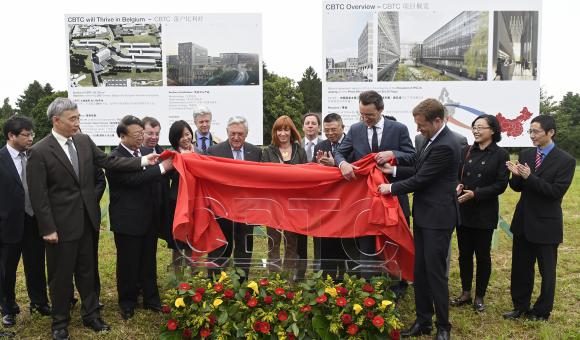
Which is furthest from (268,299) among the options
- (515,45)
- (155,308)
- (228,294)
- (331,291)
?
(515,45)

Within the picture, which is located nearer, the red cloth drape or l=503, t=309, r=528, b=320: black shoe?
the red cloth drape

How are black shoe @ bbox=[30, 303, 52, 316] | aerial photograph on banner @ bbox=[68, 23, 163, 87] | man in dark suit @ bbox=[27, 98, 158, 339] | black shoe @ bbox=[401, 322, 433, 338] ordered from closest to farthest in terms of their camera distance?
man in dark suit @ bbox=[27, 98, 158, 339] → black shoe @ bbox=[401, 322, 433, 338] → black shoe @ bbox=[30, 303, 52, 316] → aerial photograph on banner @ bbox=[68, 23, 163, 87]

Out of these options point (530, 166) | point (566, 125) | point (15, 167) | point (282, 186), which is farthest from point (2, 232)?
point (566, 125)

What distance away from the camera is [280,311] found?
12.5 ft

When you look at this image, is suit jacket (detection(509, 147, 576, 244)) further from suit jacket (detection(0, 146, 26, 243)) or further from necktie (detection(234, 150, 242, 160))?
suit jacket (detection(0, 146, 26, 243))

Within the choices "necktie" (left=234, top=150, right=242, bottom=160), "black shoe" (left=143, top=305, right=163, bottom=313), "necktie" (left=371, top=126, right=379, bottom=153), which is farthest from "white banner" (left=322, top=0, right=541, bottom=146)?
"black shoe" (left=143, top=305, right=163, bottom=313)

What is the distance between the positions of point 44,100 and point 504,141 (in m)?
35.9

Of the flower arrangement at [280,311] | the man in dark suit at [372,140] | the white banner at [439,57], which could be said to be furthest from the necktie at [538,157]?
the white banner at [439,57]

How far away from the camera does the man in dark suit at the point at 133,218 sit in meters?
4.53

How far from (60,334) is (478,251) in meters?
4.00

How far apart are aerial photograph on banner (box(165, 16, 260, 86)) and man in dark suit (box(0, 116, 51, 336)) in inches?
117

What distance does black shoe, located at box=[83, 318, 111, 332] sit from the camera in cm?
443

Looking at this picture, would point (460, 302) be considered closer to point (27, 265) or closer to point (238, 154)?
point (238, 154)

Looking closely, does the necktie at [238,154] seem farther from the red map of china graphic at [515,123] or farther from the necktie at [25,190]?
the red map of china graphic at [515,123]
